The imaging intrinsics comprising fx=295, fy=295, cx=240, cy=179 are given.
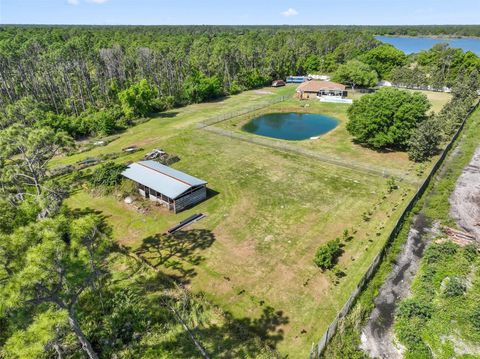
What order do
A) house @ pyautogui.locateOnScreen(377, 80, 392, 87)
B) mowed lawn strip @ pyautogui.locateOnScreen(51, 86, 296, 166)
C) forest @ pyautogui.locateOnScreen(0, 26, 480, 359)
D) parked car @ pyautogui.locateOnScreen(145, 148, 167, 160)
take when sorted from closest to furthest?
forest @ pyautogui.locateOnScreen(0, 26, 480, 359) < parked car @ pyautogui.locateOnScreen(145, 148, 167, 160) < mowed lawn strip @ pyautogui.locateOnScreen(51, 86, 296, 166) < house @ pyautogui.locateOnScreen(377, 80, 392, 87)

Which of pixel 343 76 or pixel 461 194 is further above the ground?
pixel 343 76

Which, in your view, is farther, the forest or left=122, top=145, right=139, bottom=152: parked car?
left=122, top=145, right=139, bottom=152: parked car

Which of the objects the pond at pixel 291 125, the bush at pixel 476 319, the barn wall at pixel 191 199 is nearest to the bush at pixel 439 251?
the bush at pixel 476 319

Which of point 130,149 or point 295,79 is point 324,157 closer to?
point 130,149

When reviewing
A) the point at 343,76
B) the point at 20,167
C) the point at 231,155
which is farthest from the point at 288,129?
the point at 20,167

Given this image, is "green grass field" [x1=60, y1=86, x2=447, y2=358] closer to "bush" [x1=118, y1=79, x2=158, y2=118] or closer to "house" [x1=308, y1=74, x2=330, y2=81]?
"bush" [x1=118, y1=79, x2=158, y2=118]

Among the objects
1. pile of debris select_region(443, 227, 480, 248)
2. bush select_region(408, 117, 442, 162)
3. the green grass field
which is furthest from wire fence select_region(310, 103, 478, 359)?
pile of debris select_region(443, 227, 480, 248)

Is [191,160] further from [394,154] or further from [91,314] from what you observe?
[394,154]
